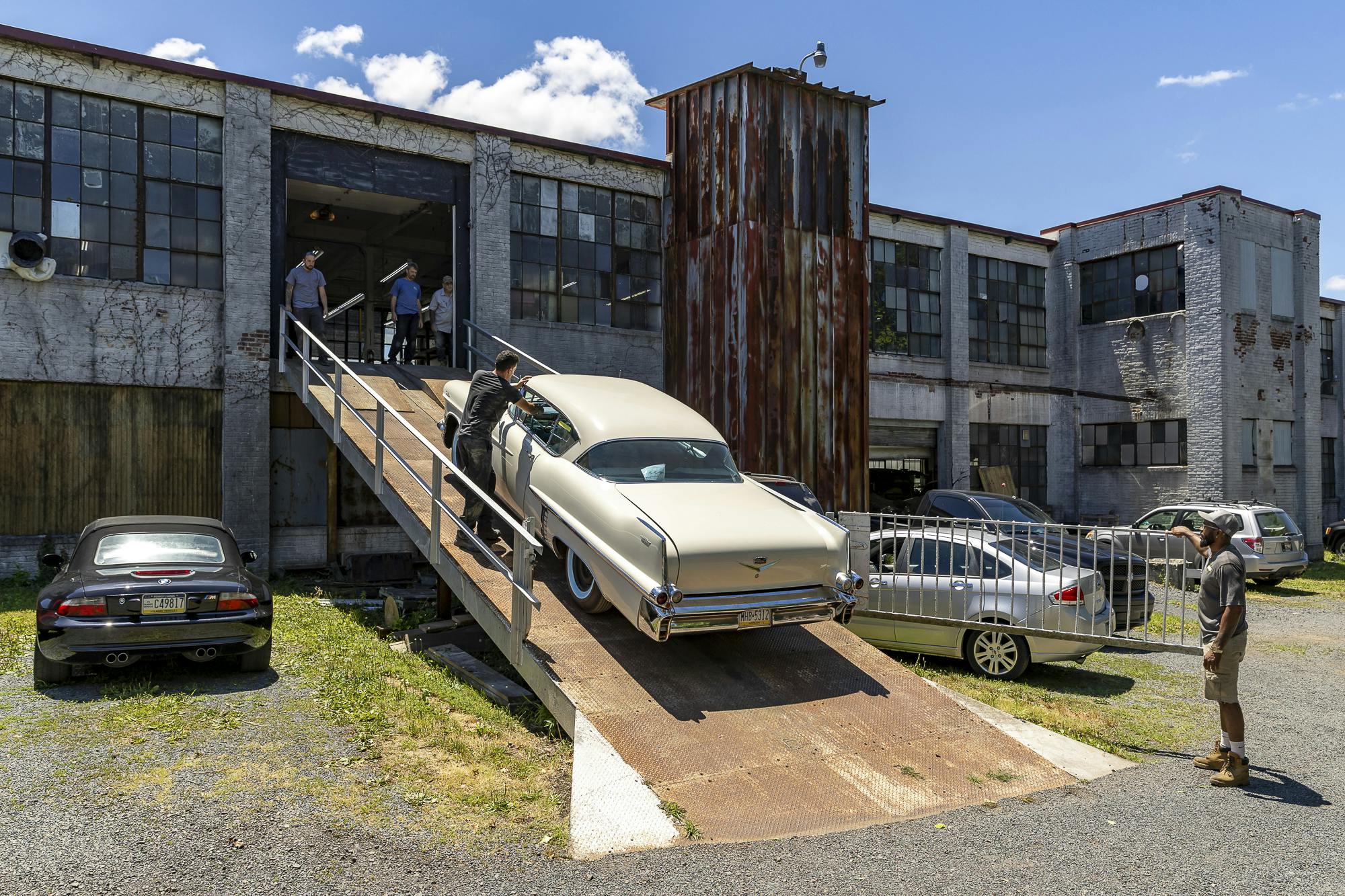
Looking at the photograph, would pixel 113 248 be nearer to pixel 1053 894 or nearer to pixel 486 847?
pixel 486 847

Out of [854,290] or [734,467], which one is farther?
[854,290]

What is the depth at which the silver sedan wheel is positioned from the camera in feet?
32.1

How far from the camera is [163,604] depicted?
7.74 m

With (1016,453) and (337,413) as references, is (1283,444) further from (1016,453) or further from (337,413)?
(337,413)

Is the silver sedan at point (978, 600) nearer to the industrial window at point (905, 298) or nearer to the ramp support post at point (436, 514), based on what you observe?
the ramp support post at point (436, 514)

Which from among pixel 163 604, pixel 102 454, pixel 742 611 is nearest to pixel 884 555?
pixel 742 611

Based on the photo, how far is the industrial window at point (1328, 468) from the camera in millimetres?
27609

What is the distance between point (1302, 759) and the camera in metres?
7.19

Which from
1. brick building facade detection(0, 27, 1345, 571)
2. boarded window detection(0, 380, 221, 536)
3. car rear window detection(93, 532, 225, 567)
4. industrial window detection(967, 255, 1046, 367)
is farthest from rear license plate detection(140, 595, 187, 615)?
industrial window detection(967, 255, 1046, 367)

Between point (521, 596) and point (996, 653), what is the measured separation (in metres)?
5.22

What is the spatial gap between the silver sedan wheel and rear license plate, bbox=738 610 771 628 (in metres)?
3.43

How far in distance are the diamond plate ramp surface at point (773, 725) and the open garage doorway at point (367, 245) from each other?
33.1ft

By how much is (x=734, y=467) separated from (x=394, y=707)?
3.75 meters

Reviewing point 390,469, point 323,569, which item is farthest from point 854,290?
point 323,569
